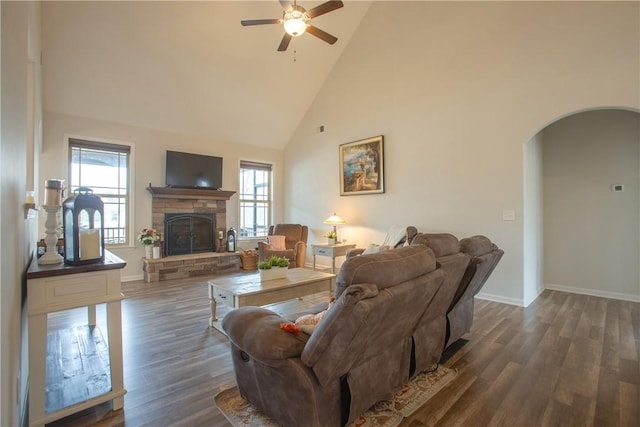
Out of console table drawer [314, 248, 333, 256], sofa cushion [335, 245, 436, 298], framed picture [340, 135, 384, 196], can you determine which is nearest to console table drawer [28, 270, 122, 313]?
sofa cushion [335, 245, 436, 298]

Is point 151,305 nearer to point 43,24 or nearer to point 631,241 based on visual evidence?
point 43,24

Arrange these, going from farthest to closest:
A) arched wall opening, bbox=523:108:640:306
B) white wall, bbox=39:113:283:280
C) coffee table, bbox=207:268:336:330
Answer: white wall, bbox=39:113:283:280, arched wall opening, bbox=523:108:640:306, coffee table, bbox=207:268:336:330

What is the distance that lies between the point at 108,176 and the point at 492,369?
250 inches

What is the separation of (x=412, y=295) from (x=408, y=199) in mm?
3735

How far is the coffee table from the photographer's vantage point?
2914 millimetres

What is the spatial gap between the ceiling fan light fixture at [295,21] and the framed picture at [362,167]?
8.30ft

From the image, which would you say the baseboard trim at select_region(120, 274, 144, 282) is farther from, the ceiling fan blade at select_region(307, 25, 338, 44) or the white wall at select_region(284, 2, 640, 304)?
the ceiling fan blade at select_region(307, 25, 338, 44)

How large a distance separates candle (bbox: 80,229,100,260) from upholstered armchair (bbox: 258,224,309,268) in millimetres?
3913


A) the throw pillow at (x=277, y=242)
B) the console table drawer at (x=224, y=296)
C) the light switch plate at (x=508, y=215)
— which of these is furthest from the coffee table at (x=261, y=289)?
the throw pillow at (x=277, y=242)

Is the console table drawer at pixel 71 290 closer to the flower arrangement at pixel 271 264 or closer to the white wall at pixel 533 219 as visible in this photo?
the flower arrangement at pixel 271 264

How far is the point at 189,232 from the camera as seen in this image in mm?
6207

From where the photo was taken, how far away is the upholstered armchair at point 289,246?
587 centimetres

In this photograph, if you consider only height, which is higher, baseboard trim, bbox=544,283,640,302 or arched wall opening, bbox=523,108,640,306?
arched wall opening, bbox=523,108,640,306

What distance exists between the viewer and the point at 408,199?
5.15 meters
